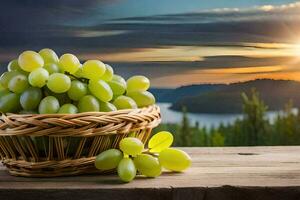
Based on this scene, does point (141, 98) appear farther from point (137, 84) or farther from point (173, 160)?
point (173, 160)

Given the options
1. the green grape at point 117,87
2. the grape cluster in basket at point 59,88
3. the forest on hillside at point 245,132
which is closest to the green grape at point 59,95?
the grape cluster in basket at point 59,88

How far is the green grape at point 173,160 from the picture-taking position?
135 centimetres

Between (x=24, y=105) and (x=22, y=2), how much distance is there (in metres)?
1.39

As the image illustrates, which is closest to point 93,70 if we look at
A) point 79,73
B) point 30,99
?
point 79,73

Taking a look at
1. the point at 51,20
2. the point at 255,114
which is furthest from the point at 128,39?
the point at 255,114

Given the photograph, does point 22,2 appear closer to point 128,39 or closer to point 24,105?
point 128,39

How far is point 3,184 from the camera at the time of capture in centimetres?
126

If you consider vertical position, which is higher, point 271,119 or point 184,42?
point 184,42

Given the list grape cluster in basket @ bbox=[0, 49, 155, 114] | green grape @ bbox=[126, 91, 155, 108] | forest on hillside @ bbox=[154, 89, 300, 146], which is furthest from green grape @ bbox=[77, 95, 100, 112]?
forest on hillside @ bbox=[154, 89, 300, 146]

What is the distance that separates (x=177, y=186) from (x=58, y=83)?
0.34m

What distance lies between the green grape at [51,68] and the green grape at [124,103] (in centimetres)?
15

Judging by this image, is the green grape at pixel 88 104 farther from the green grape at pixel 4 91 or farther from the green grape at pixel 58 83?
the green grape at pixel 4 91

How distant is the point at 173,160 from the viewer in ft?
4.45

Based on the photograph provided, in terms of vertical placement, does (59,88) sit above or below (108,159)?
above
